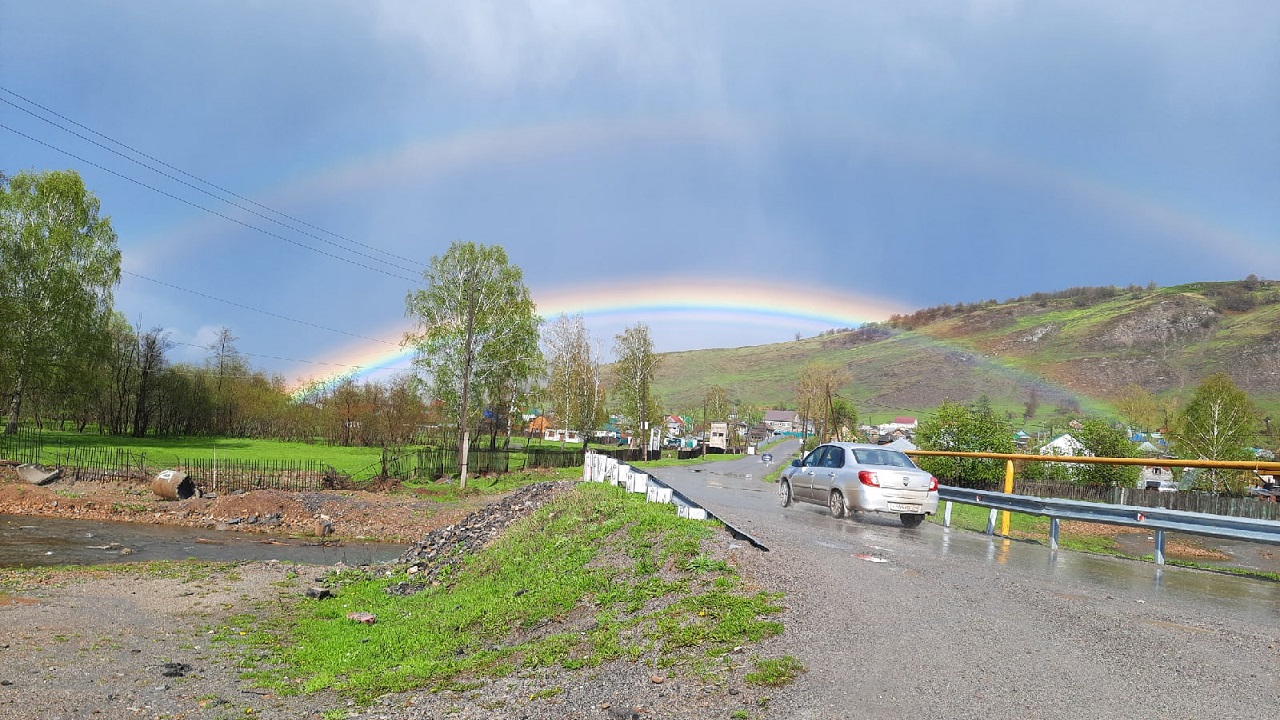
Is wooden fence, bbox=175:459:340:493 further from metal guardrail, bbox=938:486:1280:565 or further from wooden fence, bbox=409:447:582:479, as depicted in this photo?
metal guardrail, bbox=938:486:1280:565

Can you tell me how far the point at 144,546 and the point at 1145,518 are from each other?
2570cm

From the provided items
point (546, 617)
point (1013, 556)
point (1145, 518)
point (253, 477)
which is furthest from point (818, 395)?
point (546, 617)

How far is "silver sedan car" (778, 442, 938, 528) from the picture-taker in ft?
52.2

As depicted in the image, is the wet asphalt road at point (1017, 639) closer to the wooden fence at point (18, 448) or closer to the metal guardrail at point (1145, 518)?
the metal guardrail at point (1145, 518)

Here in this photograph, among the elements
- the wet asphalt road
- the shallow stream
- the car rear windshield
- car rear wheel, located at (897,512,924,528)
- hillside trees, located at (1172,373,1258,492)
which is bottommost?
the shallow stream

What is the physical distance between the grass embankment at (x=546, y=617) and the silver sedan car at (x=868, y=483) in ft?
15.9

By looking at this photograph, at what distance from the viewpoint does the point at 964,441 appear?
41094mm

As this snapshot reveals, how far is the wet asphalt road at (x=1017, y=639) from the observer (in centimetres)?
523

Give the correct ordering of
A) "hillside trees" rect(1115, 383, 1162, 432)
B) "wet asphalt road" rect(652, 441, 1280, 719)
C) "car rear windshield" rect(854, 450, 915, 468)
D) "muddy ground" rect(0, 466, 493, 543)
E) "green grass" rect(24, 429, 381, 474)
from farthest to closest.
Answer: "hillside trees" rect(1115, 383, 1162, 432) < "green grass" rect(24, 429, 381, 474) < "muddy ground" rect(0, 466, 493, 543) < "car rear windshield" rect(854, 450, 915, 468) < "wet asphalt road" rect(652, 441, 1280, 719)

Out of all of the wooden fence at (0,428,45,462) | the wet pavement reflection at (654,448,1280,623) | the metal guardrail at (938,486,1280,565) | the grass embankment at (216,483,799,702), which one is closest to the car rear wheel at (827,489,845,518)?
the wet pavement reflection at (654,448,1280,623)

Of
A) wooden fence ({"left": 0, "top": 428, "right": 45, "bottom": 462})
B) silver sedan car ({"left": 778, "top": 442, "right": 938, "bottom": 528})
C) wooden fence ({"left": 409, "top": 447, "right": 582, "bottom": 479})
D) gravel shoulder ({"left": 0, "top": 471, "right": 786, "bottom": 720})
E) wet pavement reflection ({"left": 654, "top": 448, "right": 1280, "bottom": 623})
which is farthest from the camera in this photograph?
wooden fence ({"left": 409, "top": 447, "right": 582, "bottom": 479})

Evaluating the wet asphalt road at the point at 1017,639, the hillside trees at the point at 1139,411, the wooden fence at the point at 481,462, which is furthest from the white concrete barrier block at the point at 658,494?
the hillside trees at the point at 1139,411

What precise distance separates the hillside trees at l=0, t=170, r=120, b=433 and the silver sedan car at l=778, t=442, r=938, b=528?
46406 mm

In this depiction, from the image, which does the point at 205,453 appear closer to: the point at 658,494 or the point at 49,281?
the point at 49,281
